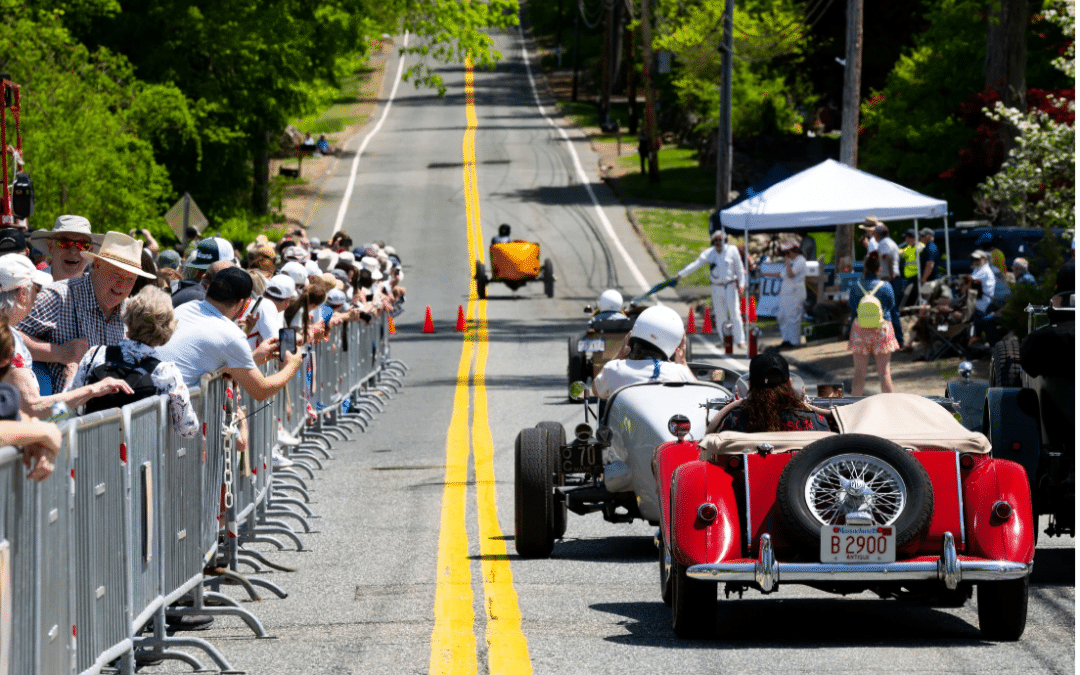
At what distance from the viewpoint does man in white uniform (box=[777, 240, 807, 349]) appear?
2817 centimetres

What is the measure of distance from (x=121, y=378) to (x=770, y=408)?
9.97 ft

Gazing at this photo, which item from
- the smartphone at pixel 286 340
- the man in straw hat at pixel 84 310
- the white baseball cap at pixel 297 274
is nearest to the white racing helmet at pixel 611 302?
the white baseball cap at pixel 297 274

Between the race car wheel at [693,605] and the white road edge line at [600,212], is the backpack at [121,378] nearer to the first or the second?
the race car wheel at [693,605]

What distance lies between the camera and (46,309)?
9.16 metres

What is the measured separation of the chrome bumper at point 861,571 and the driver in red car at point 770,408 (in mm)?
973

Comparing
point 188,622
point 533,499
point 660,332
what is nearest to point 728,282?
point 660,332

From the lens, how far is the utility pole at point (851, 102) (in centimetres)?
3281

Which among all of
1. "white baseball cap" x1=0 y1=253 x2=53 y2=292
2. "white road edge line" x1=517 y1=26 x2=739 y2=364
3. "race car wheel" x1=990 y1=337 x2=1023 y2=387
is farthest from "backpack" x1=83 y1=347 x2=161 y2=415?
"white road edge line" x1=517 y1=26 x2=739 y2=364

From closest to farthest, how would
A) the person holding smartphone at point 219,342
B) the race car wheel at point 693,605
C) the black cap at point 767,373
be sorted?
the race car wheel at point 693,605
the black cap at point 767,373
the person holding smartphone at point 219,342

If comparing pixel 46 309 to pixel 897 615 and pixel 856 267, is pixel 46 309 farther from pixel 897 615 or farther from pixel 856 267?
pixel 856 267

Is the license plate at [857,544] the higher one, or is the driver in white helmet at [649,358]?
the driver in white helmet at [649,358]

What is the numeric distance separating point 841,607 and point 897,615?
1.10 feet

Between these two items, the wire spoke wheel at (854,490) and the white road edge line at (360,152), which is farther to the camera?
the white road edge line at (360,152)

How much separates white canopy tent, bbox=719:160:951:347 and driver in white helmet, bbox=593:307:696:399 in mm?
15708
